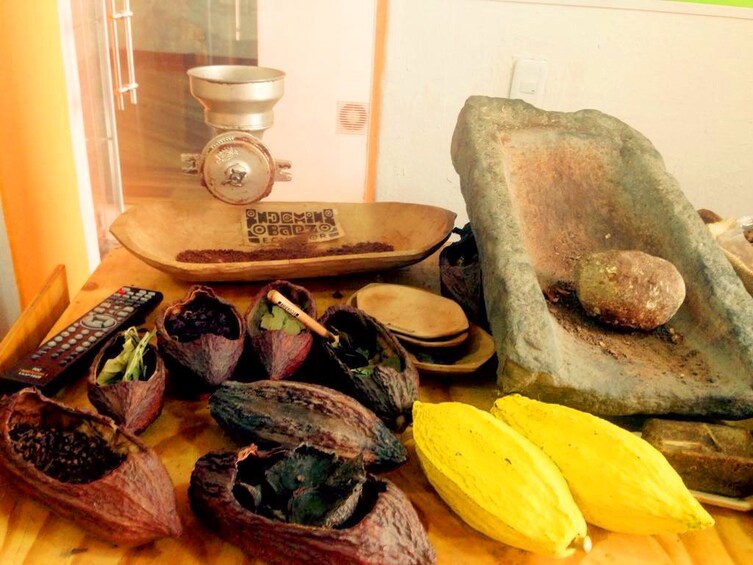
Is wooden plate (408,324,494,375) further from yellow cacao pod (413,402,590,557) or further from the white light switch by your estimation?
the white light switch

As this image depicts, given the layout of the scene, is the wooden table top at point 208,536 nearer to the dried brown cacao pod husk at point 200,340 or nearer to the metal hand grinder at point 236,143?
the dried brown cacao pod husk at point 200,340

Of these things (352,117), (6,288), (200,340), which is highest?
(352,117)

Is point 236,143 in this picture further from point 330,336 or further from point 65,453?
point 65,453

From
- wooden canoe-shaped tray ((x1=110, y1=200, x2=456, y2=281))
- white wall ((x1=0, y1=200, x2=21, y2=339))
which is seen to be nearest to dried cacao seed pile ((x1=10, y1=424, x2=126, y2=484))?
wooden canoe-shaped tray ((x1=110, y1=200, x2=456, y2=281))

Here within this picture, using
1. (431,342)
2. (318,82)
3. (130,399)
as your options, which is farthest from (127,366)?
(318,82)

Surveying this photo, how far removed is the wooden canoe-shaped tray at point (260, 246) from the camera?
1.05 meters

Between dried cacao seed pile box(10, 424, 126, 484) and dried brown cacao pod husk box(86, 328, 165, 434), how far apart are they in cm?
5

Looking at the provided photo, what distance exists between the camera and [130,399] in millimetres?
710

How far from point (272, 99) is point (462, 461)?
0.77m

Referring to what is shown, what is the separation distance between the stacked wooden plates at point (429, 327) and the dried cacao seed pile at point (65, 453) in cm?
41

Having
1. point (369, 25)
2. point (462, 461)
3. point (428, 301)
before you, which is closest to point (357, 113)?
point (369, 25)

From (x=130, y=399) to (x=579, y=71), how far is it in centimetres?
139

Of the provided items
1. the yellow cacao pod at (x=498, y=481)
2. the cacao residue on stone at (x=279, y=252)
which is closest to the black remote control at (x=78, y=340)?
the cacao residue on stone at (x=279, y=252)

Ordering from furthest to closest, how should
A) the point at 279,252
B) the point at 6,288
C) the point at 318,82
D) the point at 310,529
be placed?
the point at 318,82
the point at 6,288
the point at 279,252
the point at 310,529
